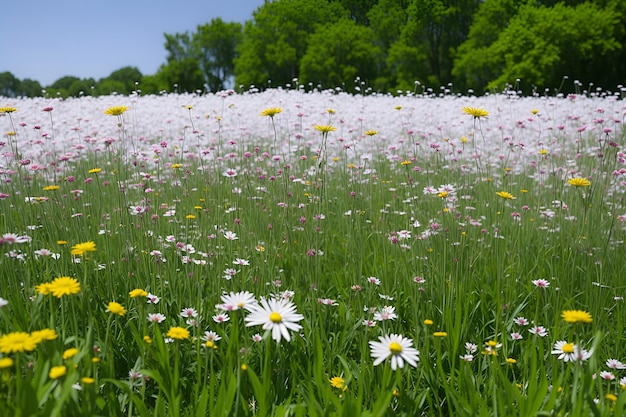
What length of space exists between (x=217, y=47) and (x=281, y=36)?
24323 millimetres

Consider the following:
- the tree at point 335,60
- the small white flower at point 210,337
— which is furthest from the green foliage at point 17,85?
the small white flower at point 210,337

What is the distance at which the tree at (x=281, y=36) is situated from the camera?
15.1 ft

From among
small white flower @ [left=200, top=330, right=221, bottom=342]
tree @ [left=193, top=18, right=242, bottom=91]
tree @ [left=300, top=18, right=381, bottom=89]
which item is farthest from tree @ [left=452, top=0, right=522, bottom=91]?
small white flower @ [left=200, top=330, right=221, bottom=342]

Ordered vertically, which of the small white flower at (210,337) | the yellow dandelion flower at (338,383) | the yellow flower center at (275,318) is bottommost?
the yellow dandelion flower at (338,383)

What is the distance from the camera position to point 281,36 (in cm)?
1193

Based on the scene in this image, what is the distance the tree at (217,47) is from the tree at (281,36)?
1212 centimetres

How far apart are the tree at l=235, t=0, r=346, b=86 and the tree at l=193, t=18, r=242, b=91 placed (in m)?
12.1

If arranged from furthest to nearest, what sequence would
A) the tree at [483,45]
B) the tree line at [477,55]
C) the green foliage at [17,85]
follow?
the tree at [483,45] < the green foliage at [17,85] < the tree line at [477,55]

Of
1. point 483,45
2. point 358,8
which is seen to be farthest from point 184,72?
point 358,8

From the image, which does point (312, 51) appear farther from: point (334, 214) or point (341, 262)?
point (341, 262)

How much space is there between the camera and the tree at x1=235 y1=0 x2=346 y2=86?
4610 mm

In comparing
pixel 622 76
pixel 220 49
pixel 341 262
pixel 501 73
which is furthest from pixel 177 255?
pixel 220 49

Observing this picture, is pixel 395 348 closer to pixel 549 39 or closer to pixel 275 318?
pixel 275 318

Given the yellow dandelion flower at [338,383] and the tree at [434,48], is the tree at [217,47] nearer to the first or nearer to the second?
the tree at [434,48]
